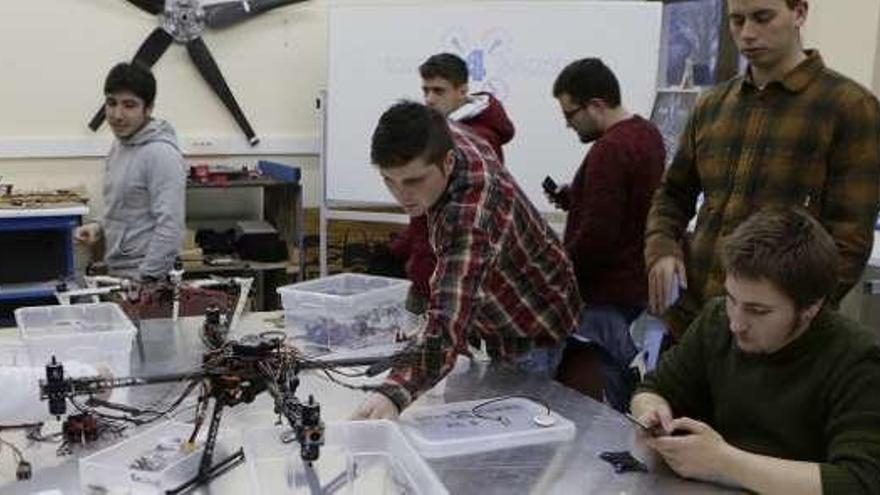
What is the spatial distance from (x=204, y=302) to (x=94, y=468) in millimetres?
923

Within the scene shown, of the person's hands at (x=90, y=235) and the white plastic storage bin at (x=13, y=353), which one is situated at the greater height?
the person's hands at (x=90, y=235)

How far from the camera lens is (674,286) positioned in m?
1.90

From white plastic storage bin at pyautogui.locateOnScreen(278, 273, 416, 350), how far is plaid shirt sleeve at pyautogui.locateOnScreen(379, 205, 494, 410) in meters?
0.43

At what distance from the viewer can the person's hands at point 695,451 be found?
1343 mm

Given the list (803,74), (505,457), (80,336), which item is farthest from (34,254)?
(803,74)

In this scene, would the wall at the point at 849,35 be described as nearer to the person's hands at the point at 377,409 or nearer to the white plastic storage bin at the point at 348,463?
the person's hands at the point at 377,409

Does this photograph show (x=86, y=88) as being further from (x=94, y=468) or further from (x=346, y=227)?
(x=94, y=468)

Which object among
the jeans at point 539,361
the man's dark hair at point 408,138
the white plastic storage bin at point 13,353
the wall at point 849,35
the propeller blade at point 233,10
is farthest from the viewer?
the propeller blade at point 233,10

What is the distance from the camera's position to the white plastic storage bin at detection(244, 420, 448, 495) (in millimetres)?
1341

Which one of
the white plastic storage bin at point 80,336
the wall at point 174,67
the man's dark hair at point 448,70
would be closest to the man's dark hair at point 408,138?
the white plastic storage bin at point 80,336

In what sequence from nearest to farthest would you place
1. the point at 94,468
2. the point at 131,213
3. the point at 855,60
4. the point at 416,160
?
the point at 94,468 → the point at 416,160 → the point at 131,213 → the point at 855,60

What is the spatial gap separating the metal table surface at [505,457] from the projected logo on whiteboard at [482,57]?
259 cm

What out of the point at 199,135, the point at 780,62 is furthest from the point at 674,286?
the point at 199,135

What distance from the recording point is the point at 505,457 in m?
1.46
